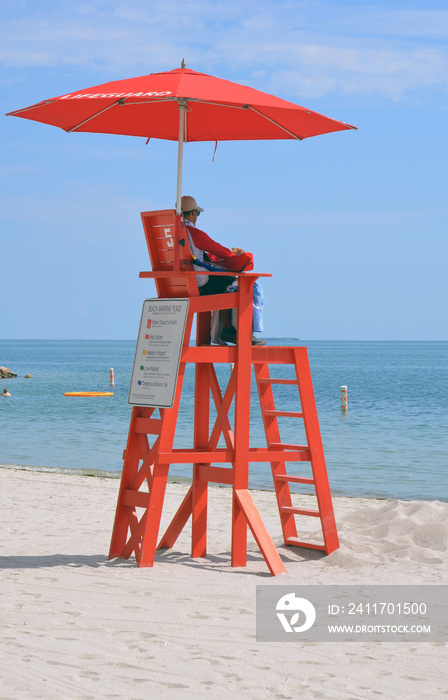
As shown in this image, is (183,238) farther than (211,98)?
Yes

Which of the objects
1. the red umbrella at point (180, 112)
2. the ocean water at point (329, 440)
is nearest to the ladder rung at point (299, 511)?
the red umbrella at point (180, 112)

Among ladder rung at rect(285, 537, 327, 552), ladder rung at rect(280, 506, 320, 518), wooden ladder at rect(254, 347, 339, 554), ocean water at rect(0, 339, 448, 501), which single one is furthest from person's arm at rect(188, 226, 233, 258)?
ocean water at rect(0, 339, 448, 501)

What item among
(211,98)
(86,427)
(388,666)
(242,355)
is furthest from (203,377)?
(86,427)

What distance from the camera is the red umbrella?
578 centimetres

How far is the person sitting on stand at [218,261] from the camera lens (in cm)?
622

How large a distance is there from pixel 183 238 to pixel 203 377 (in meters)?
1.15

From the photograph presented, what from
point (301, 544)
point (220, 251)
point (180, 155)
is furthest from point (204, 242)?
point (301, 544)

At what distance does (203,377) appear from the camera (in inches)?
261

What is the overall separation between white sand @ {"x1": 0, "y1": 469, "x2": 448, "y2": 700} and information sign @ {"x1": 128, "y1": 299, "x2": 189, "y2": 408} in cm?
128

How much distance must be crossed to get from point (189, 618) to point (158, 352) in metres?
2.05

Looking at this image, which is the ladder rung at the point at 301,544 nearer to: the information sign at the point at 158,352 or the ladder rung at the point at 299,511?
the ladder rung at the point at 299,511

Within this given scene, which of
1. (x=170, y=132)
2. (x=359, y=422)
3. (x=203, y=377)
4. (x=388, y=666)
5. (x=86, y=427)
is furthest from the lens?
(x=359, y=422)

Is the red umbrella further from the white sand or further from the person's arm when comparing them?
the white sand

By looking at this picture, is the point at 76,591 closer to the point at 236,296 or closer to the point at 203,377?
the point at 203,377
